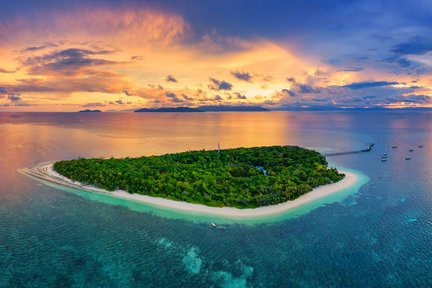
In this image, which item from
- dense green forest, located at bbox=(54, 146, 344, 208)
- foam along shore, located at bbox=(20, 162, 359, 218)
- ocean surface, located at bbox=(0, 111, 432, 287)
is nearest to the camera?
ocean surface, located at bbox=(0, 111, 432, 287)

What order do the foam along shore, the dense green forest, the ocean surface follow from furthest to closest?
1. the dense green forest
2. the foam along shore
3. the ocean surface

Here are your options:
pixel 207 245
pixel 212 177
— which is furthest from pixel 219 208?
pixel 207 245

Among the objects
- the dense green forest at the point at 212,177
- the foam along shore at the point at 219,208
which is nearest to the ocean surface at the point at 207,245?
the foam along shore at the point at 219,208

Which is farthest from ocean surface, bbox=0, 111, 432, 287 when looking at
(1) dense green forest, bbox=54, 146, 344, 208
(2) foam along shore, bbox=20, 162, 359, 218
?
(1) dense green forest, bbox=54, 146, 344, 208

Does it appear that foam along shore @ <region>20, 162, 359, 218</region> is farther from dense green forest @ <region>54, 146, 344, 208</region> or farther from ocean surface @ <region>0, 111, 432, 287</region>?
ocean surface @ <region>0, 111, 432, 287</region>

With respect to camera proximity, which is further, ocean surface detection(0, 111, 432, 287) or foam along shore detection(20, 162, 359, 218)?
foam along shore detection(20, 162, 359, 218)

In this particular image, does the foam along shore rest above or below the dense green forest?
below

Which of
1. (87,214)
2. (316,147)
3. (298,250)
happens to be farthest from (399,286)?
(316,147)

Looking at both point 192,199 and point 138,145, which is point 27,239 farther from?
point 138,145
